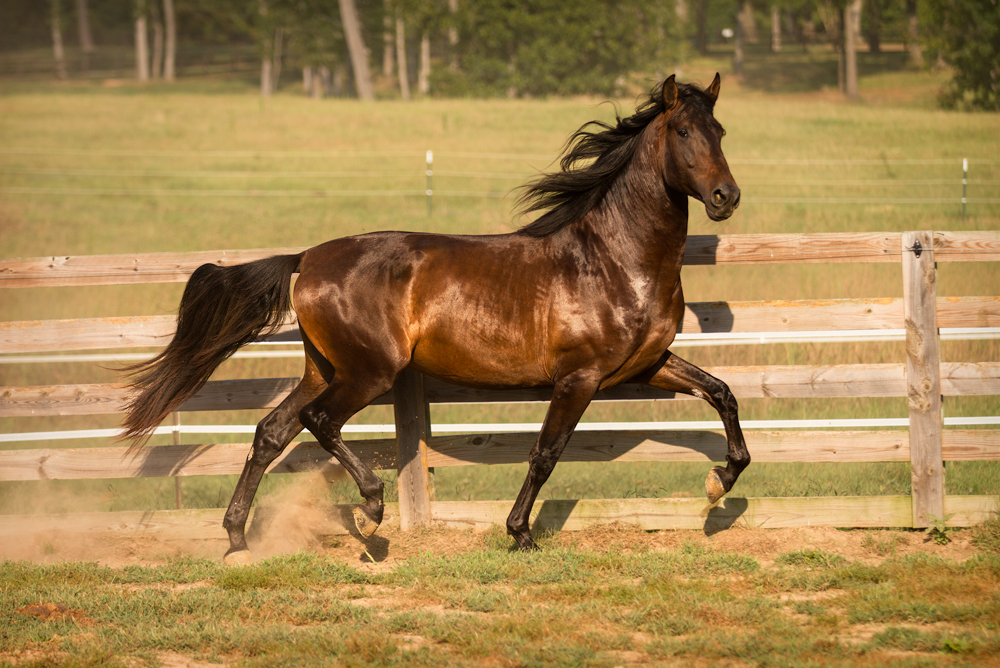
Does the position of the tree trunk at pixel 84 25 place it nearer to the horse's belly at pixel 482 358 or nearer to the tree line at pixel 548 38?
the tree line at pixel 548 38

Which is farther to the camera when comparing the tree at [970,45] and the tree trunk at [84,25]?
the tree trunk at [84,25]

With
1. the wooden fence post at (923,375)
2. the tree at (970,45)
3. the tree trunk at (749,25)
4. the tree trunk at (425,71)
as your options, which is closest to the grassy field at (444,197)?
the wooden fence post at (923,375)

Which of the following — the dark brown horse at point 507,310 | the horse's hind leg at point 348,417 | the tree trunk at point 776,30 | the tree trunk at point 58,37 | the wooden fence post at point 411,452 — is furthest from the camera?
the tree trunk at point 58,37

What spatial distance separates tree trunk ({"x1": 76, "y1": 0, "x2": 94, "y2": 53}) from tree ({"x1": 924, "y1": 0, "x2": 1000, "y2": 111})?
2442 inches

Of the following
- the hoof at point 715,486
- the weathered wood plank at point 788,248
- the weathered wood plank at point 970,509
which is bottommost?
the weathered wood plank at point 970,509

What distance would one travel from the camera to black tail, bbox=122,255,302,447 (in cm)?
505

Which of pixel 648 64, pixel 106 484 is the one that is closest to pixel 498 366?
pixel 106 484

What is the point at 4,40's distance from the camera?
238 ft

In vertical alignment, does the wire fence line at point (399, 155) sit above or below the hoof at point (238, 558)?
above

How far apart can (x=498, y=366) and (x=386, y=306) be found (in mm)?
722

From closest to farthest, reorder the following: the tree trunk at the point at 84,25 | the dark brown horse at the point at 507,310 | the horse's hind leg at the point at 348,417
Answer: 1. the dark brown horse at the point at 507,310
2. the horse's hind leg at the point at 348,417
3. the tree trunk at the point at 84,25

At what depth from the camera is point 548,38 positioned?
1674 inches

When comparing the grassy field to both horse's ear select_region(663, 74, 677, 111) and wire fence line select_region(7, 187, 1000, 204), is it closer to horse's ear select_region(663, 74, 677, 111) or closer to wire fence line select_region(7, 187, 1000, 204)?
wire fence line select_region(7, 187, 1000, 204)

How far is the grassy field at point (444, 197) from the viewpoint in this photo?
7250mm
